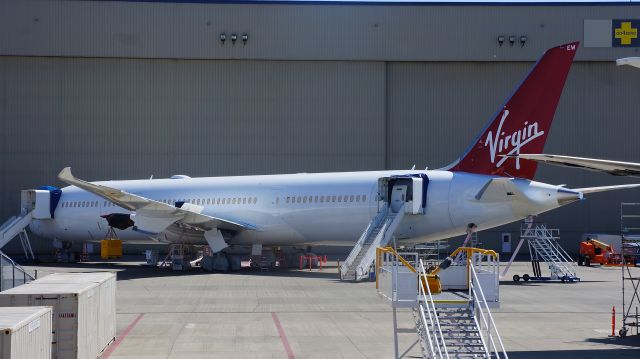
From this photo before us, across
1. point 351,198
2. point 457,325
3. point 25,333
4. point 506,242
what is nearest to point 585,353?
point 457,325

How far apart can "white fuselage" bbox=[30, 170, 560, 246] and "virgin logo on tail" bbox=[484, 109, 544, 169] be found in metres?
1.06

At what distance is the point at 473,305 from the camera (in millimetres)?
12422

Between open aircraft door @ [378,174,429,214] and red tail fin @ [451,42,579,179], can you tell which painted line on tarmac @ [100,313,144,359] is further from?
red tail fin @ [451,42,579,179]

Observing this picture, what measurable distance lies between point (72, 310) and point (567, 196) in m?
18.0

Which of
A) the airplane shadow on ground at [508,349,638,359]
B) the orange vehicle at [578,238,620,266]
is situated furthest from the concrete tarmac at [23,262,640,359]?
the orange vehicle at [578,238,620,266]

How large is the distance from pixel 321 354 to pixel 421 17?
3356 centimetres

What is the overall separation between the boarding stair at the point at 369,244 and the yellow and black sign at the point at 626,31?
72.8 feet

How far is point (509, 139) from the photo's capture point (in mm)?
28797

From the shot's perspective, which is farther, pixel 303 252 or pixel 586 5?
pixel 586 5

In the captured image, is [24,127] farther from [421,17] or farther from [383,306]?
[383,306]

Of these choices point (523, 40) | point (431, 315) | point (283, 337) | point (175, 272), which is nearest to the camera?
point (431, 315)

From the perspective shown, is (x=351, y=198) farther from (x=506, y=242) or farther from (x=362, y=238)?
(x=506, y=242)

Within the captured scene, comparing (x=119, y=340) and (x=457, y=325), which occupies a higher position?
(x=457, y=325)

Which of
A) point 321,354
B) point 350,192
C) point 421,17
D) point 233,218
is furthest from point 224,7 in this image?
point 321,354
